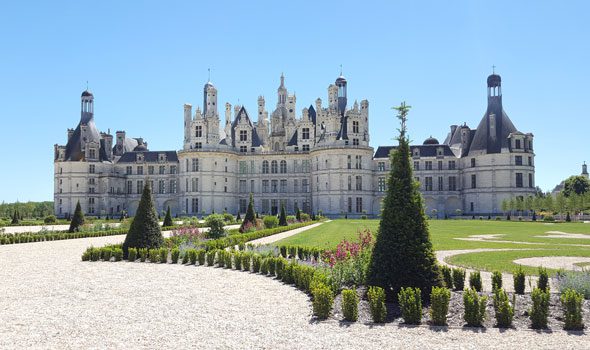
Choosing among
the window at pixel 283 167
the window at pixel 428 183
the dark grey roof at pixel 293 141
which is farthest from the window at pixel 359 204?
the dark grey roof at pixel 293 141

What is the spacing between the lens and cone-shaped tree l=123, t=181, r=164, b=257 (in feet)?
71.3

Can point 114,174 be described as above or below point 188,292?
above

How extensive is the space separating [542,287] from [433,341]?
498cm

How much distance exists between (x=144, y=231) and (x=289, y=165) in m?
55.4

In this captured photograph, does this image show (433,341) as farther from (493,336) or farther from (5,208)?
(5,208)

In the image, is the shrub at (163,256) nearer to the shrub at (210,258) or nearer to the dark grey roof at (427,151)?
the shrub at (210,258)

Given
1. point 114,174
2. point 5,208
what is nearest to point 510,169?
point 114,174

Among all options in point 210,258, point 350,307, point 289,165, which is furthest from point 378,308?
point 289,165

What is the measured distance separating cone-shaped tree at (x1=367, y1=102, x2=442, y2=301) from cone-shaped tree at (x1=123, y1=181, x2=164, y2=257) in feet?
43.1

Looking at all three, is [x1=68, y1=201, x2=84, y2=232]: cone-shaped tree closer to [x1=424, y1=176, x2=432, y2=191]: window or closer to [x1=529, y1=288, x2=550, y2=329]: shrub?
[x1=529, y1=288, x2=550, y2=329]: shrub

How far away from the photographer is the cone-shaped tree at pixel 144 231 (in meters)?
21.7

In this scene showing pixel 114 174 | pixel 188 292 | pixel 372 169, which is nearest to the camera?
pixel 188 292

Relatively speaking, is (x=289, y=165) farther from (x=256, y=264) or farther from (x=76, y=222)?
(x=256, y=264)

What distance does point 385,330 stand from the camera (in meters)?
9.54
